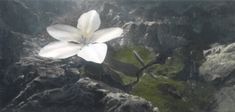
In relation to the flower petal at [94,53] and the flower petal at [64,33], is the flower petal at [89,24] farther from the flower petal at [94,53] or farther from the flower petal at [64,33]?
the flower petal at [94,53]

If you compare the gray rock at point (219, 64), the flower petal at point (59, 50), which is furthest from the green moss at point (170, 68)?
the flower petal at point (59, 50)

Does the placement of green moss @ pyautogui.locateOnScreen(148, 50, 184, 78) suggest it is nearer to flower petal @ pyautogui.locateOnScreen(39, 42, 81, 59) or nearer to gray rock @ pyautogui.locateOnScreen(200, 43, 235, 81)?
gray rock @ pyautogui.locateOnScreen(200, 43, 235, 81)

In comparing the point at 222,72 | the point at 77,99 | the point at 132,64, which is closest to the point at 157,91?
the point at 132,64

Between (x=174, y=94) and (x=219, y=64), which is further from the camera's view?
(x=219, y=64)

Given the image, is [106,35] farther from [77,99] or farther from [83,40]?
[77,99]

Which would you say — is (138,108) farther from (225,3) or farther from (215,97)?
(225,3)

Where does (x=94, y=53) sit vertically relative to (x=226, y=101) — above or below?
above
